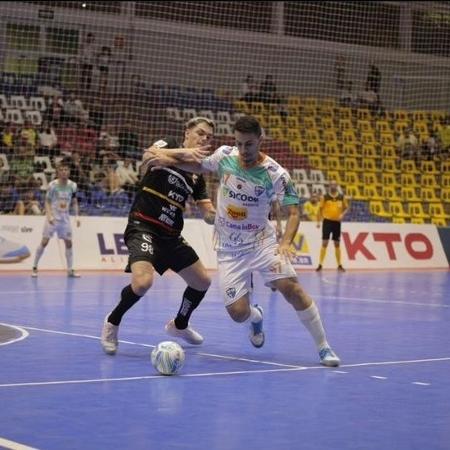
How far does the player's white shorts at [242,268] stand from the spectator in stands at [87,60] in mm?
21441

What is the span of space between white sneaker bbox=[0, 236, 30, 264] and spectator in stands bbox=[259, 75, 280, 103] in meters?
13.6

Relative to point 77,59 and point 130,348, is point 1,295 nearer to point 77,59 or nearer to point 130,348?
point 130,348

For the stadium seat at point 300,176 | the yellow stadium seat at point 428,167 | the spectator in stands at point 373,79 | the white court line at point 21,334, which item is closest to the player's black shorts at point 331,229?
the stadium seat at point 300,176

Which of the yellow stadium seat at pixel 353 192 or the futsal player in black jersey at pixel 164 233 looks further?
the yellow stadium seat at pixel 353 192

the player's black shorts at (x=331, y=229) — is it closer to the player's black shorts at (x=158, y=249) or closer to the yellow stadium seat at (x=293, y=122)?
Answer: the yellow stadium seat at (x=293, y=122)

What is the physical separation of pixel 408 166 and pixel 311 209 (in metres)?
6.91

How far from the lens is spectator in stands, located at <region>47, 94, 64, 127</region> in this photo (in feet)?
92.3

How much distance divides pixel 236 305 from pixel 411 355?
2084 millimetres

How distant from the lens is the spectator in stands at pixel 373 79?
119ft

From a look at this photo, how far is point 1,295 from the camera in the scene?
1639 cm

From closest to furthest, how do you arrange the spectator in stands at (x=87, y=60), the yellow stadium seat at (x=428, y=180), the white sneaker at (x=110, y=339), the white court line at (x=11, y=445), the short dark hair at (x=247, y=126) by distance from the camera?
the white court line at (x=11, y=445) → the short dark hair at (x=247, y=126) → the white sneaker at (x=110, y=339) → the spectator in stands at (x=87, y=60) → the yellow stadium seat at (x=428, y=180)

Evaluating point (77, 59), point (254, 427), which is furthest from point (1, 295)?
point (77, 59)

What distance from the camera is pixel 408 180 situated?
110ft

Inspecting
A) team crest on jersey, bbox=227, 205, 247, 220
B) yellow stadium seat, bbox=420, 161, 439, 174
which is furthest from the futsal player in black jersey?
yellow stadium seat, bbox=420, 161, 439, 174
